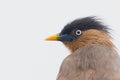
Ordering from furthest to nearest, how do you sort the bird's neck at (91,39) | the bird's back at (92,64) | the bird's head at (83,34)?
the bird's head at (83,34) → the bird's neck at (91,39) → the bird's back at (92,64)

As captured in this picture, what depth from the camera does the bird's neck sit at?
15539 millimetres

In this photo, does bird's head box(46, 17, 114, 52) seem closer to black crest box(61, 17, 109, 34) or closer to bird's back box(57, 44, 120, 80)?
black crest box(61, 17, 109, 34)

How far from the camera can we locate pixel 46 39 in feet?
52.5

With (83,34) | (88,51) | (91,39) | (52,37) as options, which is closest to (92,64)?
(88,51)

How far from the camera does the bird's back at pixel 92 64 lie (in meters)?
13.6

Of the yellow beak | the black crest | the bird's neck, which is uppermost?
the black crest

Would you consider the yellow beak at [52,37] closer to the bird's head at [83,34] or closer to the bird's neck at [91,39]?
the bird's head at [83,34]

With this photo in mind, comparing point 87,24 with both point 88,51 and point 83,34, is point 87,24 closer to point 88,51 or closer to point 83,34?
point 83,34

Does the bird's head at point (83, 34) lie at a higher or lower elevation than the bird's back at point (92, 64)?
higher

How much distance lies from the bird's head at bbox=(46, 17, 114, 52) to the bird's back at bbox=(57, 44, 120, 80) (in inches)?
14.7

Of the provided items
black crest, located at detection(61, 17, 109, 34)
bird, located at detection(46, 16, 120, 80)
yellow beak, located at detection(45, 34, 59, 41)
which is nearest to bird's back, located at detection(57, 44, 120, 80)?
bird, located at detection(46, 16, 120, 80)

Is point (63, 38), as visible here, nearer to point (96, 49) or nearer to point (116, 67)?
point (96, 49)

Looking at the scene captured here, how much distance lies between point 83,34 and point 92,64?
181 centimetres

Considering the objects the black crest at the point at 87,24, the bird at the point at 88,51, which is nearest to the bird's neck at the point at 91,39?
the bird at the point at 88,51
